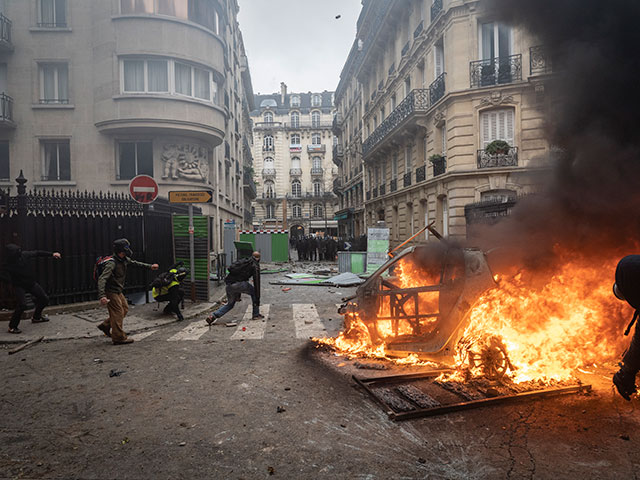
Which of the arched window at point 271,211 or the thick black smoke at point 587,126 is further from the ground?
the arched window at point 271,211

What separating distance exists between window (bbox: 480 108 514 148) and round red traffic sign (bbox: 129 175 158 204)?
1396cm

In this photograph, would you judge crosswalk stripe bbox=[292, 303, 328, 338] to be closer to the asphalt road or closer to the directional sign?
the asphalt road

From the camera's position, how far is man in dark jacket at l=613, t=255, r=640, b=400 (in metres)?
3.14

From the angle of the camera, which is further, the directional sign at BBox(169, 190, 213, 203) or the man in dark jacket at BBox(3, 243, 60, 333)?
the directional sign at BBox(169, 190, 213, 203)

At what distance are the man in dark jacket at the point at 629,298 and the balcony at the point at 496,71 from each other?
641 inches

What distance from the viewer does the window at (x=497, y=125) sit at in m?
17.3

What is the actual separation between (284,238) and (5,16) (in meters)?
15.8

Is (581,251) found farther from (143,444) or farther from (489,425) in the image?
(143,444)

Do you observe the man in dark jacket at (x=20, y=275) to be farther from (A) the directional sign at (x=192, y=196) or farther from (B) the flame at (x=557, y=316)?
(B) the flame at (x=557, y=316)

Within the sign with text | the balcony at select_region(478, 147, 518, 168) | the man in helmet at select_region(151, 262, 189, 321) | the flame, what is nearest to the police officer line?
the man in helmet at select_region(151, 262, 189, 321)

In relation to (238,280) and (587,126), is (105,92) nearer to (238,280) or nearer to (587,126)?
(238,280)

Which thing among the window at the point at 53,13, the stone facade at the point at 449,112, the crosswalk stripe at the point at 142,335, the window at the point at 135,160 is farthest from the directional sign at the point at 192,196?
the window at the point at 53,13

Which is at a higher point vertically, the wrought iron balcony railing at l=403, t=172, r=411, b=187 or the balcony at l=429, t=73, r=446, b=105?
the balcony at l=429, t=73, r=446, b=105

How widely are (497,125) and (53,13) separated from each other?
1934 centimetres
